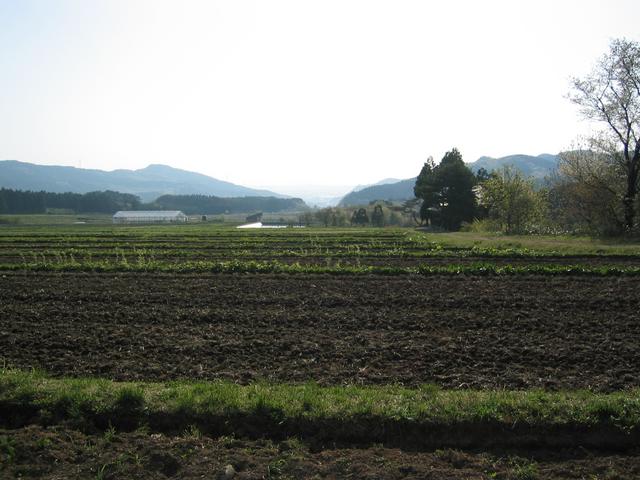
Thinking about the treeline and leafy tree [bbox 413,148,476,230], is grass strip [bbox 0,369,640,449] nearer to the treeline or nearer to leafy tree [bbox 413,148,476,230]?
leafy tree [bbox 413,148,476,230]

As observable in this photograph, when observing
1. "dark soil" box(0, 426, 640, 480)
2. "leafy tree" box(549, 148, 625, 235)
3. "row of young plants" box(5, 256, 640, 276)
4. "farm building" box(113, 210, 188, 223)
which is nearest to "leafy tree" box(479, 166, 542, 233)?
"leafy tree" box(549, 148, 625, 235)

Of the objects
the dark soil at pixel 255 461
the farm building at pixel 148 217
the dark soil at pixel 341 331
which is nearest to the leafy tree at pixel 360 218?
the farm building at pixel 148 217

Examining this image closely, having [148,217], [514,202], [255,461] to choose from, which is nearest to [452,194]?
[514,202]

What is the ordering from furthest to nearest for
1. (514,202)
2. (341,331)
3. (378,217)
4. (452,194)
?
(378,217), (452,194), (514,202), (341,331)

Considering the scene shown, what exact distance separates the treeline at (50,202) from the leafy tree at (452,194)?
151 meters

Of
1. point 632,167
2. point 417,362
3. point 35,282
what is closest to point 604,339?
point 417,362

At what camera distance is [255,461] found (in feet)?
19.2

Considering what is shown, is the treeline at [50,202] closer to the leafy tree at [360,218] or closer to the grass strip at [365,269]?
the leafy tree at [360,218]

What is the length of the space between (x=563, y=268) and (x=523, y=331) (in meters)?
10.3

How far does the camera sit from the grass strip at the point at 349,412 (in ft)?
21.2

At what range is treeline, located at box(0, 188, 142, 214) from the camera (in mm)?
164750

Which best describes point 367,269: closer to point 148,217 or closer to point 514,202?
point 514,202

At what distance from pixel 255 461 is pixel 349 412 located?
1558mm

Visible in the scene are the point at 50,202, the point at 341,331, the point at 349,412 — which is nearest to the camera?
the point at 349,412
